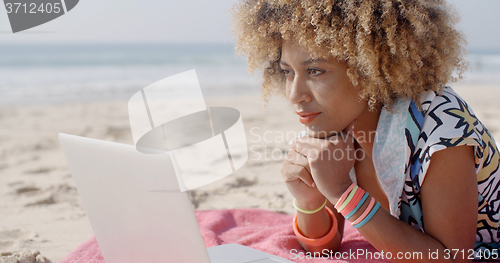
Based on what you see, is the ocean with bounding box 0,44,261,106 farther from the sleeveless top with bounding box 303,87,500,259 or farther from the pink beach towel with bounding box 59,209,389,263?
the sleeveless top with bounding box 303,87,500,259

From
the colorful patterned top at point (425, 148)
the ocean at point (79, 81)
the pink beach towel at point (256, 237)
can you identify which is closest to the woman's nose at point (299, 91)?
the colorful patterned top at point (425, 148)

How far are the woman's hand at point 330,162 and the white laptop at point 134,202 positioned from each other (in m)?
0.63

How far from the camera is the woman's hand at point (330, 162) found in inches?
59.8

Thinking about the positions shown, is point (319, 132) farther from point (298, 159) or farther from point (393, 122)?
point (393, 122)

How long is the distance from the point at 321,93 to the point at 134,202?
900 mm

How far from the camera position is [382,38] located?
159 cm

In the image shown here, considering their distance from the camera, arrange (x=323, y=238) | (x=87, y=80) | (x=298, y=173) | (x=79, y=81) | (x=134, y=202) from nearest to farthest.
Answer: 1. (x=134, y=202)
2. (x=298, y=173)
3. (x=323, y=238)
4. (x=79, y=81)
5. (x=87, y=80)

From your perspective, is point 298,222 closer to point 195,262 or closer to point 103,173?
point 195,262

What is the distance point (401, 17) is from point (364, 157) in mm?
757

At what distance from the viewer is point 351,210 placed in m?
1.48

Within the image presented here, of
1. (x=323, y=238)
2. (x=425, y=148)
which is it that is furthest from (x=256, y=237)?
(x=425, y=148)

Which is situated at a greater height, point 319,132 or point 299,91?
point 299,91

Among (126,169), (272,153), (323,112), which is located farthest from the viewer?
(272,153)

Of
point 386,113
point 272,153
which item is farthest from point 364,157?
point 272,153
